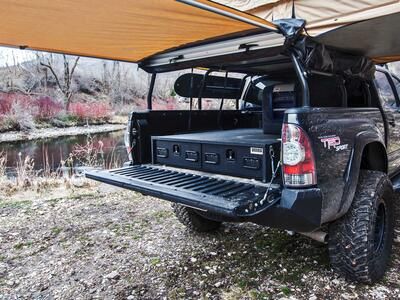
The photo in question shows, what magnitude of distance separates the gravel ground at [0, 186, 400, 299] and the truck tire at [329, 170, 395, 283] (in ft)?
0.50

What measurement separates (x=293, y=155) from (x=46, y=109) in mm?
19362

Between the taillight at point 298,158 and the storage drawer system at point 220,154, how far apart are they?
26 centimetres

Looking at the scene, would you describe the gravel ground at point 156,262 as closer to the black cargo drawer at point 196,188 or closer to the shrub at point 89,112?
the black cargo drawer at point 196,188

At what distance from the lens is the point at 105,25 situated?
101 inches

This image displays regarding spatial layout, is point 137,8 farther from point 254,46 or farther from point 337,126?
point 337,126

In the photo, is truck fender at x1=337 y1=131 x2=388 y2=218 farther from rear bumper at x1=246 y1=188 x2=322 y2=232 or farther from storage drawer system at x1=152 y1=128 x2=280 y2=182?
storage drawer system at x1=152 y1=128 x2=280 y2=182

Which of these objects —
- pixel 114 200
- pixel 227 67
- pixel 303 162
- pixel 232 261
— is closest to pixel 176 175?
pixel 232 261

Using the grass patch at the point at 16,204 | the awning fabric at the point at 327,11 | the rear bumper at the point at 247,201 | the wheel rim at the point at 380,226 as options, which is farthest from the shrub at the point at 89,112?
the wheel rim at the point at 380,226

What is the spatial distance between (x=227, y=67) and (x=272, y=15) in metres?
1.46

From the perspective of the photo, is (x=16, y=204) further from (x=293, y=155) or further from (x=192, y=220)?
(x=293, y=155)

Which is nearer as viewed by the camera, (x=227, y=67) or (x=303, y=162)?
(x=303, y=162)

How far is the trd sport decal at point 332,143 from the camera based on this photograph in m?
2.33

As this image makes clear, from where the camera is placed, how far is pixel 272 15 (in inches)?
105

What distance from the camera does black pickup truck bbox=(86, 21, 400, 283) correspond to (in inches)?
88.2
